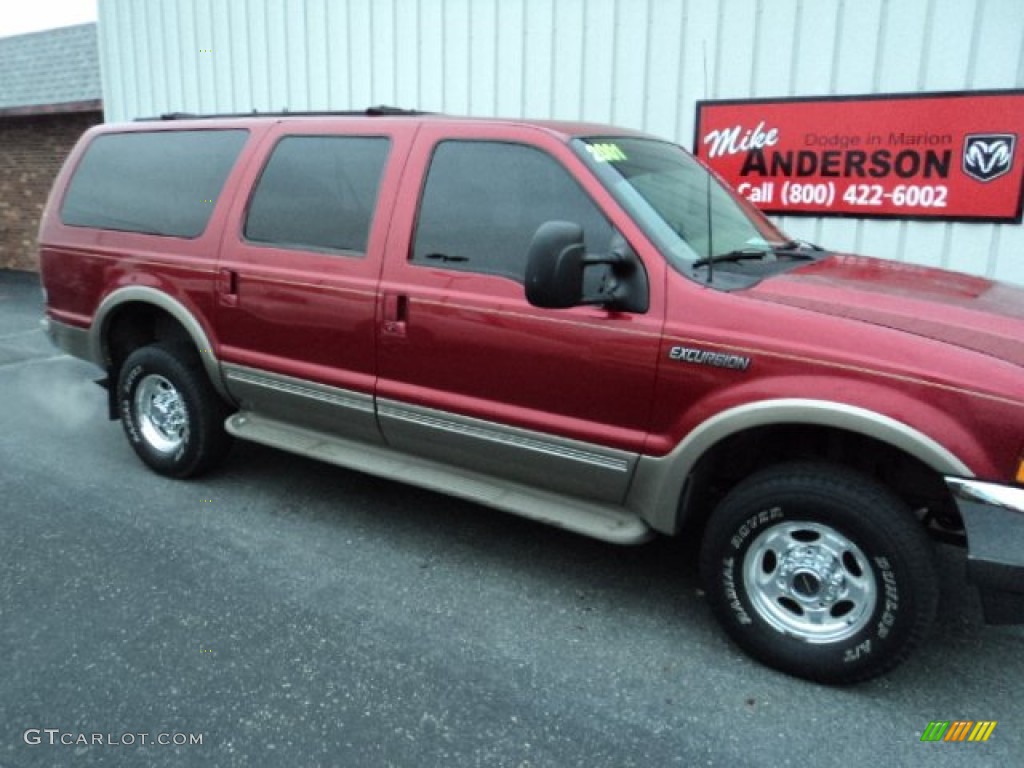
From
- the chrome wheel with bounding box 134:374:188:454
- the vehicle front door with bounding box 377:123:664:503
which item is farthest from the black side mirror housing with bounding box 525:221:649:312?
the chrome wheel with bounding box 134:374:188:454

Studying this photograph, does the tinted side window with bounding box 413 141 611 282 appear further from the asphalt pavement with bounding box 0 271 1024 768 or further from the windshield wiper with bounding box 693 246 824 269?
the asphalt pavement with bounding box 0 271 1024 768

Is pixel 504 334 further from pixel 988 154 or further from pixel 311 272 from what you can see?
pixel 988 154

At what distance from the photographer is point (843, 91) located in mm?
5965

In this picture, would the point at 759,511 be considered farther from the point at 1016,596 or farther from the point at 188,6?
the point at 188,6

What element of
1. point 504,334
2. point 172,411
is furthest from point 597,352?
point 172,411

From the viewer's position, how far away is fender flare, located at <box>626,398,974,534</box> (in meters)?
2.58

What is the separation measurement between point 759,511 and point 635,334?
773mm

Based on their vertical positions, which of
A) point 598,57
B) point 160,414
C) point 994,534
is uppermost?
point 598,57

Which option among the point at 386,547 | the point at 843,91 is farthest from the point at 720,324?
the point at 843,91

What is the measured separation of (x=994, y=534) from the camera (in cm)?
251

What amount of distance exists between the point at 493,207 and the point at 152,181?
89.1 inches

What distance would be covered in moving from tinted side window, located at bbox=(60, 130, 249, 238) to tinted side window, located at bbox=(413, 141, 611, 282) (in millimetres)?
1385

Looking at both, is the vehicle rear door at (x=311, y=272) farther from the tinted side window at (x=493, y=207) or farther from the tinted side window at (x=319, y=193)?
the tinted side window at (x=493, y=207)

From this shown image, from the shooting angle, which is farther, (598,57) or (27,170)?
(27,170)
